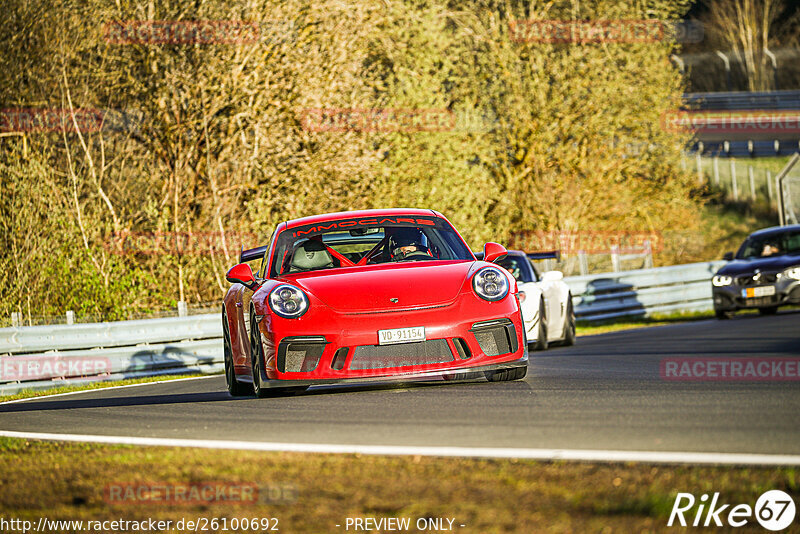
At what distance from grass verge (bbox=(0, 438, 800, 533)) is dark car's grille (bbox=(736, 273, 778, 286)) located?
16.1 m

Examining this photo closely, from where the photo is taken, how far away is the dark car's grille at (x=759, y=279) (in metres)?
20.4

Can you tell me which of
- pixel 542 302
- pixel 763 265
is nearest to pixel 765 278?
pixel 763 265

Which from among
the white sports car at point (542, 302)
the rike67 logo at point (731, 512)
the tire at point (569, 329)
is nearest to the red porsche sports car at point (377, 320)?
the rike67 logo at point (731, 512)

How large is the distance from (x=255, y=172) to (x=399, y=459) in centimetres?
1801

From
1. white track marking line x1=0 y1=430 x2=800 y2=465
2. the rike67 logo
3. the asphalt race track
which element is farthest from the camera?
the asphalt race track

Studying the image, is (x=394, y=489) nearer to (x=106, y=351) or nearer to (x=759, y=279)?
(x=106, y=351)

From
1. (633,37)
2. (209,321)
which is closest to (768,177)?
(633,37)

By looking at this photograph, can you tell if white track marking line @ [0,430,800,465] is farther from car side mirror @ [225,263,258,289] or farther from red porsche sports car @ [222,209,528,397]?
car side mirror @ [225,263,258,289]

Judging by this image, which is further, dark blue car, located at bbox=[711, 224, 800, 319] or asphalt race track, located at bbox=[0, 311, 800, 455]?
dark blue car, located at bbox=[711, 224, 800, 319]

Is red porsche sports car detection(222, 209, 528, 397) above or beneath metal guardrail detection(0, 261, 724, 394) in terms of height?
above

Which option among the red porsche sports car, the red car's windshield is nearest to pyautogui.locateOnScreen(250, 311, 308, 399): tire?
the red porsche sports car

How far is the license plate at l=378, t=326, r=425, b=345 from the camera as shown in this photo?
26.6 feet

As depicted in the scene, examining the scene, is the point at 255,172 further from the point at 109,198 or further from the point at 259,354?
the point at 259,354

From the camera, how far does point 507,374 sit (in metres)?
9.11
